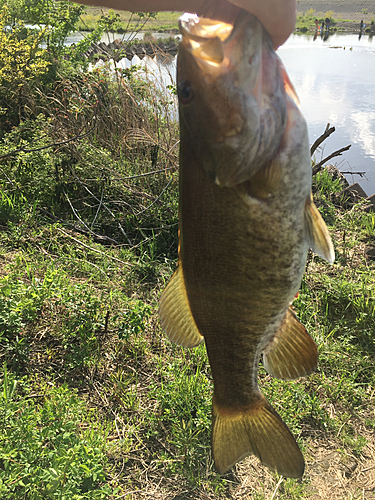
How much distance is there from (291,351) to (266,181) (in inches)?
25.3

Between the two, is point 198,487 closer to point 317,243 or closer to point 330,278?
point 317,243

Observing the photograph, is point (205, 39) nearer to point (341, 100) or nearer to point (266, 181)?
point (266, 181)

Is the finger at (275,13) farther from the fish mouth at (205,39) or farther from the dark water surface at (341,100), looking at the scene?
the dark water surface at (341,100)

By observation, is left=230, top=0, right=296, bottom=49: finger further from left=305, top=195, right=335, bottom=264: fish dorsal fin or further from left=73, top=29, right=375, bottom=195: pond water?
left=73, top=29, right=375, bottom=195: pond water

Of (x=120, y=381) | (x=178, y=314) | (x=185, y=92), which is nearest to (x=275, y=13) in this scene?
(x=185, y=92)

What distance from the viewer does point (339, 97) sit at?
30.2 feet

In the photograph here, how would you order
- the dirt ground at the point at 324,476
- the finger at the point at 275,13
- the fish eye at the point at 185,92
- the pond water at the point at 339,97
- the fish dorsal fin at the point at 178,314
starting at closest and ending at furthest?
the finger at the point at 275,13
the fish eye at the point at 185,92
the fish dorsal fin at the point at 178,314
the dirt ground at the point at 324,476
the pond water at the point at 339,97

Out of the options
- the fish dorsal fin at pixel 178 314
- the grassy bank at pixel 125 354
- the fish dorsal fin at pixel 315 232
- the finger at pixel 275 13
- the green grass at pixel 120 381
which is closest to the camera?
the finger at pixel 275 13

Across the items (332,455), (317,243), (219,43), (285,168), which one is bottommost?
(332,455)

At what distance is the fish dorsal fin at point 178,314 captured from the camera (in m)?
1.30

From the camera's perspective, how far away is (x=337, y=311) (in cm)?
399

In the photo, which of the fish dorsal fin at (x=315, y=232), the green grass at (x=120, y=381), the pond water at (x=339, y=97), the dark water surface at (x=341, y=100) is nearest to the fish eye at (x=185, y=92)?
the fish dorsal fin at (x=315, y=232)

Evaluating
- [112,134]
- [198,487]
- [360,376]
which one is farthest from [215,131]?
[112,134]

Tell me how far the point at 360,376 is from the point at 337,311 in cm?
73
